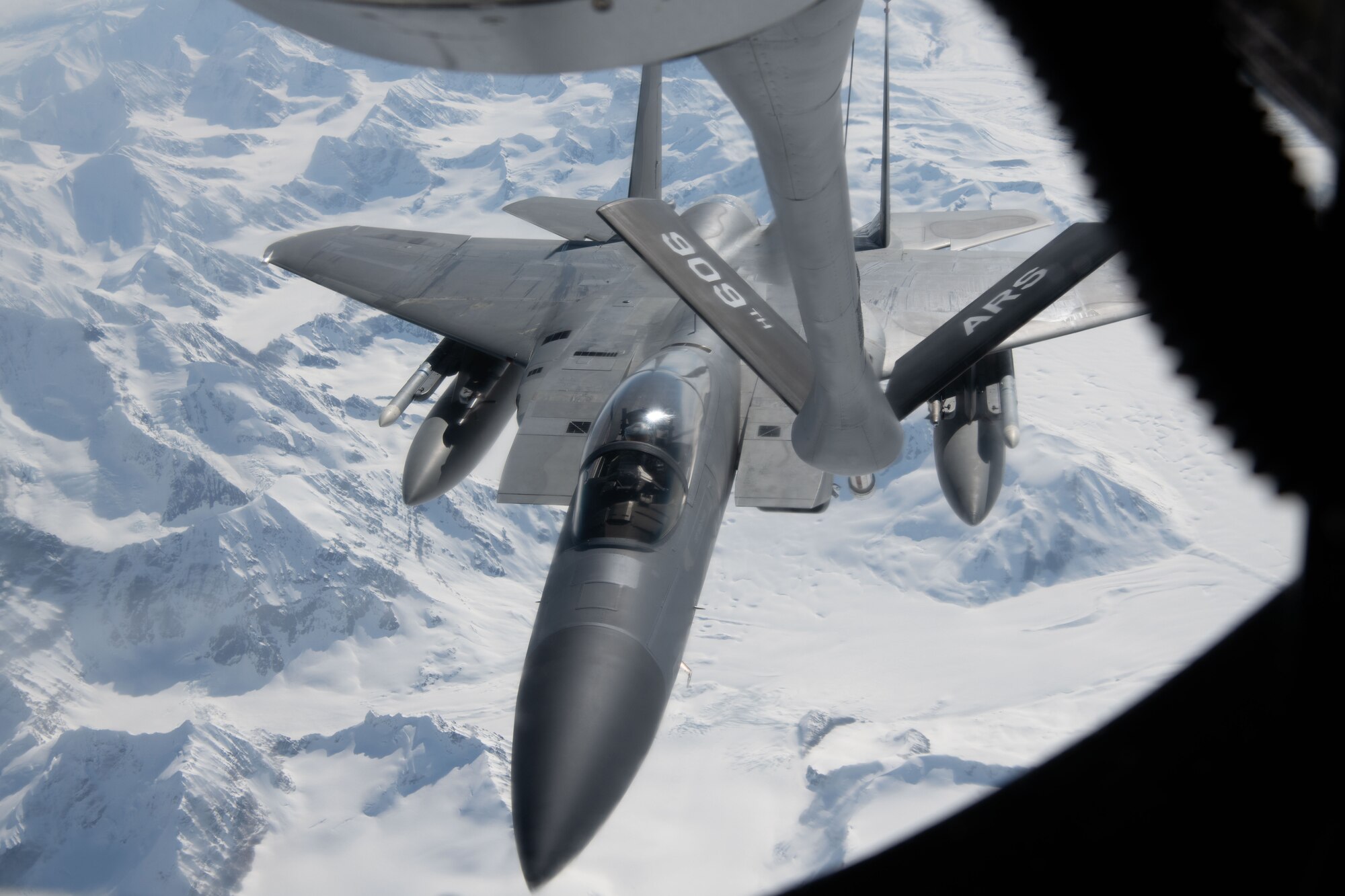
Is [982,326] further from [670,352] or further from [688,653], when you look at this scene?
[688,653]

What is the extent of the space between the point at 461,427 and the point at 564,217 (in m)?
6.54

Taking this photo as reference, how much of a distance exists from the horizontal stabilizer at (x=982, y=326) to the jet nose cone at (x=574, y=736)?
151 inches

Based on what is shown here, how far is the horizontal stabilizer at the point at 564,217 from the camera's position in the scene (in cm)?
2019

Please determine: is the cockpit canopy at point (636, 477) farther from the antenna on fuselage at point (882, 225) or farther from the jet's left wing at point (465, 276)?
the antenna on fuselage at point (882, 225)

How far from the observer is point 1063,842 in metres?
2.25

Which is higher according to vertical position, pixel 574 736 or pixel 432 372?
pixel 574 736

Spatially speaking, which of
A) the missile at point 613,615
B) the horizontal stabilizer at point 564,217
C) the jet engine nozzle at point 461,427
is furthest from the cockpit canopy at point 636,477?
the horizontal stabilizer at point 564,217

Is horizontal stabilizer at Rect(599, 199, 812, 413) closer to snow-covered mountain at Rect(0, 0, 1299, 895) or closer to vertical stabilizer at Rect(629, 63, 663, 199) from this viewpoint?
vertical stabilizer at Rect(629, 63, 663, 199)

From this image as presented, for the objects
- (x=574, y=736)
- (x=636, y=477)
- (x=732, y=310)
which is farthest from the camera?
(x=636, y=477)

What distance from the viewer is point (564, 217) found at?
20.7 m

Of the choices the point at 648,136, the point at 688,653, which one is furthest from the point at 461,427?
the point at 688,653

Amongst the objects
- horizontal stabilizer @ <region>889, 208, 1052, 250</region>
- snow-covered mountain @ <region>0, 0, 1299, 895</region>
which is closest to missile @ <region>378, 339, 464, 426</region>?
horizontal stabilizer @ <region>889, 208, 1052, 250</region>

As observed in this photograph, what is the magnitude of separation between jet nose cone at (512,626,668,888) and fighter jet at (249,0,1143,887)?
24 mm

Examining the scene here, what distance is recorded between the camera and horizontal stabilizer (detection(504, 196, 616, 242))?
20188 millimetres
